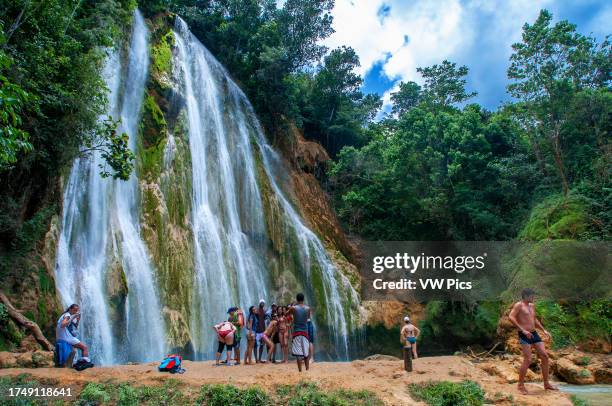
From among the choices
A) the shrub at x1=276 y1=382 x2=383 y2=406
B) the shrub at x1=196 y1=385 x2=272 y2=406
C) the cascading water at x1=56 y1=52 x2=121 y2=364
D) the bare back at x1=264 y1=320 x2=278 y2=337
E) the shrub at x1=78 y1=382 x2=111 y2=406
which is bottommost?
the shrub at x1=276 y1=382 x2=383 y2=406

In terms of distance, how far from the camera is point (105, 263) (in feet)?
41.1

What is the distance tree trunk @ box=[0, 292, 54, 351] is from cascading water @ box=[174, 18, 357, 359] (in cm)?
558

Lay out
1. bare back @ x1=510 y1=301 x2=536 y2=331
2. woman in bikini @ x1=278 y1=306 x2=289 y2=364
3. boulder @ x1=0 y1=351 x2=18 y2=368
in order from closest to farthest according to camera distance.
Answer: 1. bare back @ x1=510 y1=301 x2=536 y2=331
2. boulder @ x1=0 y1=351 x2=18 y2=368
3. woman in bikini @ x1=278 y1=306 x2=289 y2=364

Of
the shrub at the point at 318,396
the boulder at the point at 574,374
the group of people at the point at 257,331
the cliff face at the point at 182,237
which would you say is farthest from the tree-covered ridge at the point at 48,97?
the boulder at the point at 574,374

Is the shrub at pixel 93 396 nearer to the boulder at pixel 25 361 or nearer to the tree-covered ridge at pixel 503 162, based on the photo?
the boulder at pixel 25 361

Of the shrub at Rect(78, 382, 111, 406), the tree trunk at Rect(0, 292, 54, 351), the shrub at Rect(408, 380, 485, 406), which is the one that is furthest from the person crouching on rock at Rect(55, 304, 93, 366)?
the shrub at Rect(408, 380, 485, 406)

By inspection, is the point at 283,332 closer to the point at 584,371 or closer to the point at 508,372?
the point at 508,372

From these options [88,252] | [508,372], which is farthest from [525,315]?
[88,252]

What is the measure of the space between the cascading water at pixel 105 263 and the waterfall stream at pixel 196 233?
0.03 meters

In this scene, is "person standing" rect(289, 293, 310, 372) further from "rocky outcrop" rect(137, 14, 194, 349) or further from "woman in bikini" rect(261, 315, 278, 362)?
"rocky outcrop" rect(137, 14, 194, 349)

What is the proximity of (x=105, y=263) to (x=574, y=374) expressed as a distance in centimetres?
1173

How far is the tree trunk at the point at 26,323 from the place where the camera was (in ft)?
29.9

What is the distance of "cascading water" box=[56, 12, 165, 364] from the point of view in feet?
37.7

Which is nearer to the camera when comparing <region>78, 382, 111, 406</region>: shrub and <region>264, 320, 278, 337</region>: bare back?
<region>78, 382, 111, 406</region>: shrub
